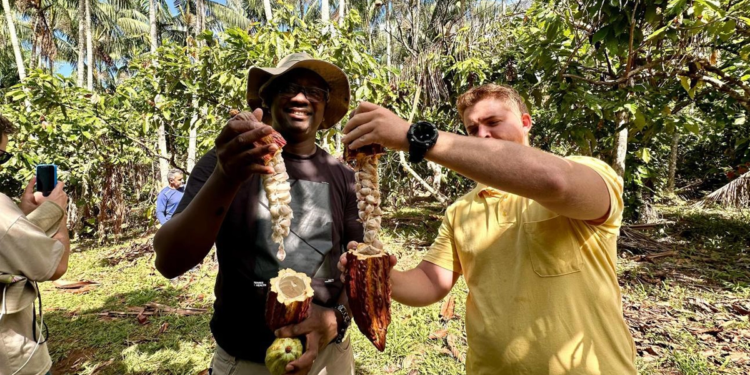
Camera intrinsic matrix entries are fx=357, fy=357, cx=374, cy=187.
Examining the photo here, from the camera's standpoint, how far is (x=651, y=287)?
482 centimetres

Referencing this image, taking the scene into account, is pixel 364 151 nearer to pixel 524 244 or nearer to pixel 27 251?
pixel 524 244

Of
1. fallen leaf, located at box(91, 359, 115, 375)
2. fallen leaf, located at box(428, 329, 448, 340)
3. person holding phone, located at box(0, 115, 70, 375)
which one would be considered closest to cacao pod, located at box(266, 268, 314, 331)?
person holding phone, located at box(0, 115, 70, 375)

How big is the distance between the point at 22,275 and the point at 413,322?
11.4 ft

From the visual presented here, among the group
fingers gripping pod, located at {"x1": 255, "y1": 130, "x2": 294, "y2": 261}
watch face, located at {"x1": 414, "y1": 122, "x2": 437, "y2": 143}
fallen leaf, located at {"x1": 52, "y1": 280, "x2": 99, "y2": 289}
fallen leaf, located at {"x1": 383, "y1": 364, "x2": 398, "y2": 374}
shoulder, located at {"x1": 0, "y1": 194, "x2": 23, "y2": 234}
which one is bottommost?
fallen leaf, located at {"x1": 52, "y1": 280, "x2": 99, "y2": 289}

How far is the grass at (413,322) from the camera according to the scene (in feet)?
11.2

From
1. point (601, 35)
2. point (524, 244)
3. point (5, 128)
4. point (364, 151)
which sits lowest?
point (524, 244)

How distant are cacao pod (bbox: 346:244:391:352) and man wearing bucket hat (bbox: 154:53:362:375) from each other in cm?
18

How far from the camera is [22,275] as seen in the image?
6.17ft

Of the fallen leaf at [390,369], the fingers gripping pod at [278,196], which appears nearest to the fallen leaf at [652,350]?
the fallen leaf at [390,369]

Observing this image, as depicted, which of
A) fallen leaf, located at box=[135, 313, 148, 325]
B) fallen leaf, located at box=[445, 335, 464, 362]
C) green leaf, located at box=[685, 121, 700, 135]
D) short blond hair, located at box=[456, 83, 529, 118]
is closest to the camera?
short blond hair, located at box=[456, 83, 529, 118]

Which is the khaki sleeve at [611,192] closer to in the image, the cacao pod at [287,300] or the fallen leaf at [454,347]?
the cacao pod at [287,300]

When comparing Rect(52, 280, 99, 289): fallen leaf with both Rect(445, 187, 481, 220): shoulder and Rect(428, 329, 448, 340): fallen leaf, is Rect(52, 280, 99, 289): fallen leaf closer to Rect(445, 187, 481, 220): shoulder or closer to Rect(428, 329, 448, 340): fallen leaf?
Rect(428, 329, 448, 340): fallen leaf

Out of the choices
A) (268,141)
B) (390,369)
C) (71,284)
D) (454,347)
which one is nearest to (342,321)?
(268,141)

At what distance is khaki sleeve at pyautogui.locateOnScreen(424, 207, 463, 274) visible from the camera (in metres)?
1.85
